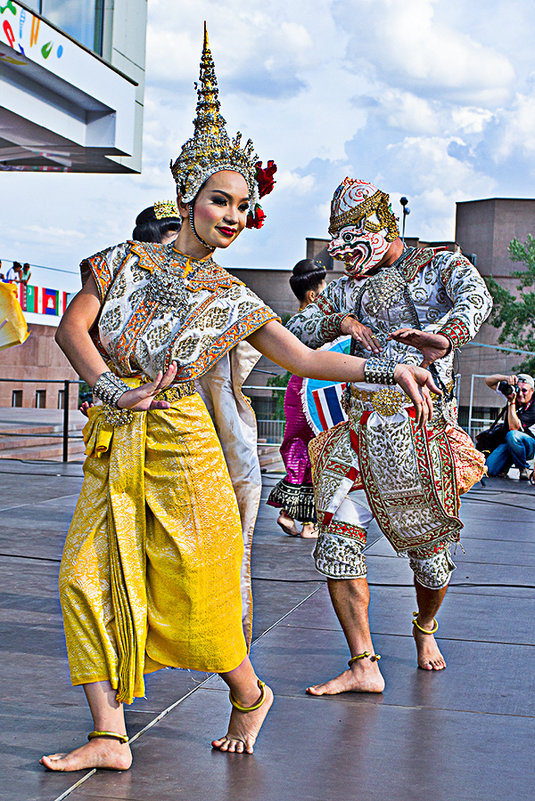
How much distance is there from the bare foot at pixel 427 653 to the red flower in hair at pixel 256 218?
1743 mm

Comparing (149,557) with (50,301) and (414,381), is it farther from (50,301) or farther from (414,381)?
(50,301)

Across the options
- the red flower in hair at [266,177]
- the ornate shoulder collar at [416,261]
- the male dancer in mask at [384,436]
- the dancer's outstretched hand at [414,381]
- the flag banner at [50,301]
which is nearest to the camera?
the dancer's outstretched hand at [414,381]

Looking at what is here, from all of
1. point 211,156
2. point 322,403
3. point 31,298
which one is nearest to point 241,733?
point 211,156

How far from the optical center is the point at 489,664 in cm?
402

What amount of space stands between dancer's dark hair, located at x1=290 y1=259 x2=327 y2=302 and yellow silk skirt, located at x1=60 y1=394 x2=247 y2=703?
413cm

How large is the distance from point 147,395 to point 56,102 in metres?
14.5

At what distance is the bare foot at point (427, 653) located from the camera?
394 cm

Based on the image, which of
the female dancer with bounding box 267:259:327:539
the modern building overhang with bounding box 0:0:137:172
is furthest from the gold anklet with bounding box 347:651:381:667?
the modern building overhang with bounding box 0:0:137:172

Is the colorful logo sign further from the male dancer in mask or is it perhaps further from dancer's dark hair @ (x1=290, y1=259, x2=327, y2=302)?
the male dancer in mask

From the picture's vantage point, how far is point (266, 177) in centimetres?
323

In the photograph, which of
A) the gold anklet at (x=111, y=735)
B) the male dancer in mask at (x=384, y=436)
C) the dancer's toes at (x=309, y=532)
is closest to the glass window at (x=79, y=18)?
the dancer's toes at (x=309, y=532)

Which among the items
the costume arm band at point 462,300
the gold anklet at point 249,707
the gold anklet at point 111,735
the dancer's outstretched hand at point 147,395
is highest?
the costume arm band at point 462,300

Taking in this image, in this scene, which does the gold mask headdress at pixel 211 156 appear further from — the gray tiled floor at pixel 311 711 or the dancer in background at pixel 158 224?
the gray tiled floor at pixel 311 711

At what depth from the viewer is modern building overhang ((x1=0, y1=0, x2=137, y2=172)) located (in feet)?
46.1
